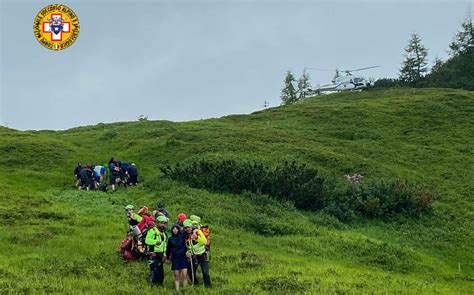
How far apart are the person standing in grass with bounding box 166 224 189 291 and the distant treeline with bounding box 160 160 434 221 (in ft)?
51.5

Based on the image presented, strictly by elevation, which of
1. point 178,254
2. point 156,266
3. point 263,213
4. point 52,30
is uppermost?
point 52,30

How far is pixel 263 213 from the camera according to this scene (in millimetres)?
28156

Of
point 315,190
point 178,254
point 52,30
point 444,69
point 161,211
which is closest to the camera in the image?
point 178,254

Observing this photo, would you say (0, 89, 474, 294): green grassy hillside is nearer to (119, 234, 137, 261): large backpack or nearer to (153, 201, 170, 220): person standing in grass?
(119, 234, 137, 261): large backpack

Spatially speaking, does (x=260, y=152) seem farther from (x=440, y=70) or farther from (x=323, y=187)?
(x=440, y=70)

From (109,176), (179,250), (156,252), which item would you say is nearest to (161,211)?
(156,252)

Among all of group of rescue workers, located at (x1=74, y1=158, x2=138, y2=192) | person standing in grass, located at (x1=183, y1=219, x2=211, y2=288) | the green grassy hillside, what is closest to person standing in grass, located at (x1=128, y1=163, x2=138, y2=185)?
group of rescue workers, located at (x1=74, y1=158, x2=138, y2=192)

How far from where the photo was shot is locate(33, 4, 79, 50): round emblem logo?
31719mm

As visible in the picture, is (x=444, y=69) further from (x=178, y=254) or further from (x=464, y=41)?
(x=178, y=254)

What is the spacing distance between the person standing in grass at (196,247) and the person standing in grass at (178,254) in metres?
0.17

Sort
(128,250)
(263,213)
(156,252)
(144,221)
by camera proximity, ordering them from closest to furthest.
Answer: (156,252)
(144,221)
(128,250)
(263,213)

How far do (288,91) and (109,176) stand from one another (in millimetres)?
88876

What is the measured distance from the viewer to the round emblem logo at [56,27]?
1249 inches

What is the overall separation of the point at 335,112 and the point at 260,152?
78.5ft
